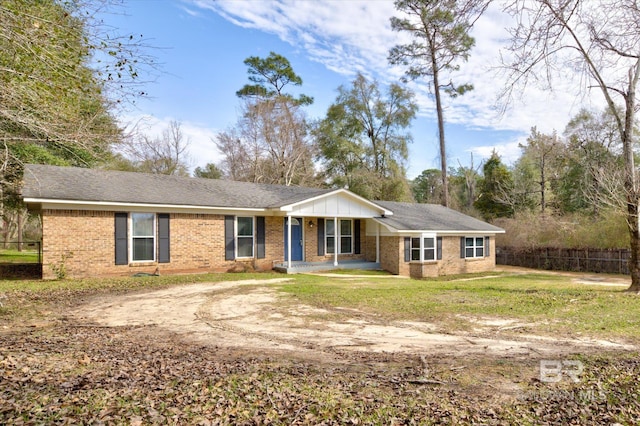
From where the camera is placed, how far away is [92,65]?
5949 millimetres

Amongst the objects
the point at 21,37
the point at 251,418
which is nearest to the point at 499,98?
the point at 251,418

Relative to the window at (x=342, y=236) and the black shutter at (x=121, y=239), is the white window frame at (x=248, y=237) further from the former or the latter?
the black shutter at (x=121, y=239)

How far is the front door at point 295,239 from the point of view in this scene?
17.2 m

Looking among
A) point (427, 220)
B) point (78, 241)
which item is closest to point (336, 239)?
point (427, 220)

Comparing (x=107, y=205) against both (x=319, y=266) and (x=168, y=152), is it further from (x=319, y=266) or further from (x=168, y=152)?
(x=168, y=152)

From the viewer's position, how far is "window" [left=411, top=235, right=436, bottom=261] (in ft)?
60.4

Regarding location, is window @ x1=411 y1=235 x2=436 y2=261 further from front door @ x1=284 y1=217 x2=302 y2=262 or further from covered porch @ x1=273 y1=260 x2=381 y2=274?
front door @ x1=284 y1=217 x2=302 y2=262

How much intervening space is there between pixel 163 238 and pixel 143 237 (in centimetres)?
67

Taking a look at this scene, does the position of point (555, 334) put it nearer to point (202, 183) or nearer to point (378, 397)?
point (378, 397)

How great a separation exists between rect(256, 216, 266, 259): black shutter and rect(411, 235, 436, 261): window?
7.20m

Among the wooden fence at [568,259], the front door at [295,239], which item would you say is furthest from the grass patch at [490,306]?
the wooden fence at [568,259]

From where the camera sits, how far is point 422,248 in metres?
18.4

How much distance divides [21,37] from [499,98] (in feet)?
25.2

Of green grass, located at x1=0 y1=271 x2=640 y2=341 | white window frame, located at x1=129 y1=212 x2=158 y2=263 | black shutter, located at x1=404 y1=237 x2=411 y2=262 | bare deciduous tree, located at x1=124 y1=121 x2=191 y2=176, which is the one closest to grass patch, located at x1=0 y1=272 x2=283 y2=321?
green grass, located at x1=0 y1=271 x2=640 y2=341
